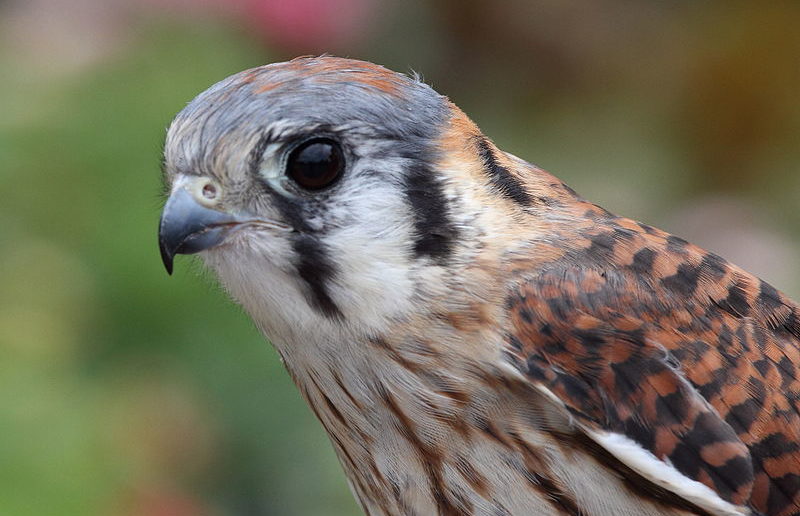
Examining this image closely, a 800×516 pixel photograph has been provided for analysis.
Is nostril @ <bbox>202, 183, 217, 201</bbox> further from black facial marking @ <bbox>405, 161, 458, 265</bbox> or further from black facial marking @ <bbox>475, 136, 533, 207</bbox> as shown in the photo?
black facial marking @ <bbox>475, 136, 533, 207</bbox>

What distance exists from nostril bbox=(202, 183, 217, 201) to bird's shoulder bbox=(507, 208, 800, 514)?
2.00 ft

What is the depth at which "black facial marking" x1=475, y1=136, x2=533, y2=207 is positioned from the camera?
7.84ft

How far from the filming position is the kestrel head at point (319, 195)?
7.06 feet

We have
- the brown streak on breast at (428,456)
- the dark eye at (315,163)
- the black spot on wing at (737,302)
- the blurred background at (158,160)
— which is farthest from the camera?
the blurred background at (158,160)

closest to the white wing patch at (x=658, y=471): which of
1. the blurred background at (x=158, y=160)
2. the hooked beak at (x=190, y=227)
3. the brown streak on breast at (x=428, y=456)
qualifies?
the brown streak on breast at (x=428, y=456)

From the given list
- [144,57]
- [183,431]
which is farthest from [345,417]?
[144,57]

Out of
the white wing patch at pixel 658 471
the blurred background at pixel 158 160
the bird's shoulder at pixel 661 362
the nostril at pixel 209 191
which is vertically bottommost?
the blurred background at pixel 158 160

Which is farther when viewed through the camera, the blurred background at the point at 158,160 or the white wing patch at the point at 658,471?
the blurred background at the point at 158,160

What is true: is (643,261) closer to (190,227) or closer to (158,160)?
(190,227)

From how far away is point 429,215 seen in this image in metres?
2.23

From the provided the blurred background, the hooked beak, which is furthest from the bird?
the blurred background

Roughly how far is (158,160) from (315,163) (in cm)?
214

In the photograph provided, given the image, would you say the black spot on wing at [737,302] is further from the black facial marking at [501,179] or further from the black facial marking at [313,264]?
the black facial marking at [313,264]

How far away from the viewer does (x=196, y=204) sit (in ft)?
7.12
